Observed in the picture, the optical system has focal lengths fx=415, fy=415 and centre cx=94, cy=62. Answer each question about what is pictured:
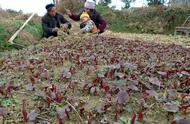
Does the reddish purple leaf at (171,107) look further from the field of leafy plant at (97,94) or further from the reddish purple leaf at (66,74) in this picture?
the reddish purple leaf at (66,74)

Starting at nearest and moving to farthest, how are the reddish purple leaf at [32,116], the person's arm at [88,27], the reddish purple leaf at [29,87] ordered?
the reddish purple leaf at [32,116]
the reddish purple leaf at [29,87]
the person's arm at [88,27]

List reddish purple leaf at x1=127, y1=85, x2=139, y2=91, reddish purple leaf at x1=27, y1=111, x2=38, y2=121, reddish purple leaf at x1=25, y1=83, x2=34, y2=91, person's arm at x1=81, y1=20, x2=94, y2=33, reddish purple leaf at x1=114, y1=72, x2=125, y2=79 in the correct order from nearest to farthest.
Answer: reddish purple leaf at x1=27, y1=111, x2=38, y2=121, reddish purple leaf at x1=127, y1=85, x2=139, y2=91, reddish purple leaf at x1=25, y1=83, x2=34, y2=91, reddish purple leaf at x1=114, y1=72, x2=125, y2=79, person's arm at x1=81, y1=20, x2=94, y2=33

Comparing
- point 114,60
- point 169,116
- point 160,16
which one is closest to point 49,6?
point 114,60

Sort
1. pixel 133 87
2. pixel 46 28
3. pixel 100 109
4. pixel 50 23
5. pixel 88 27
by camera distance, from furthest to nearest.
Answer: pixel 88 27
pixel 50 23
pixel 46 28
pixel 133 87
pixel 100 109

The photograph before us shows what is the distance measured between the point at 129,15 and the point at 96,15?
12162 mm

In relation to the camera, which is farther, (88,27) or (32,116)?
(88,27)

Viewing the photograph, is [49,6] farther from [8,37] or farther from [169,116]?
[169,116]

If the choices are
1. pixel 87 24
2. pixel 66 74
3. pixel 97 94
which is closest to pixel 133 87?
pixel 97 94

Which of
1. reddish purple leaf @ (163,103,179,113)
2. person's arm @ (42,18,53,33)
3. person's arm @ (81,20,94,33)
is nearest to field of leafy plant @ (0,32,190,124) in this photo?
reddish purple leaf @ (163,103,179,113)

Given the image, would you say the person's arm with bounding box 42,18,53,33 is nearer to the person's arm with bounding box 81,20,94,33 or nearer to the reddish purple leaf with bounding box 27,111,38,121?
the person's arm with bounding box 81,20,94,33

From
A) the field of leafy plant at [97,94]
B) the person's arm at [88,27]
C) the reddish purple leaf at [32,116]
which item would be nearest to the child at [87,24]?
the person's arm at [88,27]

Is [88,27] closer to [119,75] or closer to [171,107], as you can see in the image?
[119,75]

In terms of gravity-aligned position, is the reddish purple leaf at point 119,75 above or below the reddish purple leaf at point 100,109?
above

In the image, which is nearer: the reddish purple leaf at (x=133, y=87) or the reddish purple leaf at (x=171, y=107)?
the reddish purple leaf at (x=171, y=107)
